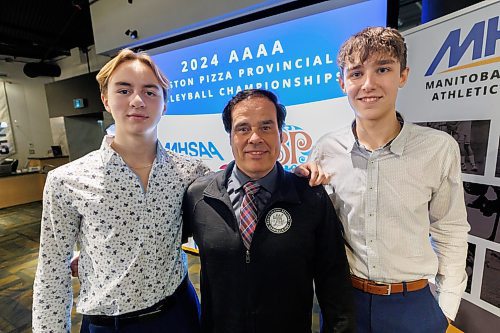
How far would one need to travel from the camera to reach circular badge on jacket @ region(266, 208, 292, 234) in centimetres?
99

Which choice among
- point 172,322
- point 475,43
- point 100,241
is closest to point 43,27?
point 100,241

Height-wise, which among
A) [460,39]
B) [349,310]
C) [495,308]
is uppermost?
[460,39]

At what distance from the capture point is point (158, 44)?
10.8ft

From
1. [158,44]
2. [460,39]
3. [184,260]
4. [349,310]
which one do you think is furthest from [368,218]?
[158,44]

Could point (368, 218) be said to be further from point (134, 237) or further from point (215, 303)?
point (134, 237)

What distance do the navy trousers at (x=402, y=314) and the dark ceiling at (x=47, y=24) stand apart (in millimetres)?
3530

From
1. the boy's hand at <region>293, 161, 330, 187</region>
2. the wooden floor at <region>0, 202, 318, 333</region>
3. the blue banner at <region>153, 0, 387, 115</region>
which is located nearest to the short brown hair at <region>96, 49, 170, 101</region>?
the boy's hand at <region>293, 161, 330, 187</region>

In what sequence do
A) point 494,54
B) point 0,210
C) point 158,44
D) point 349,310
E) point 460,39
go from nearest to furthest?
1. point 349,310
2. point 494,54
3. point 460,39
4. point 158,44
5. point 0,210

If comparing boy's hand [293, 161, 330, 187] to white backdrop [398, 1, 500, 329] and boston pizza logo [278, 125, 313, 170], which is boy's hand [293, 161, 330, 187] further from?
boston pizza logo [278, 125, 313, 170]

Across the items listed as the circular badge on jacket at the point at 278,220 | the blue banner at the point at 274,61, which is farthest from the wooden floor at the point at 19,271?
the blue banner at the point at 274,61

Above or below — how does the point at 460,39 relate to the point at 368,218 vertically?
above

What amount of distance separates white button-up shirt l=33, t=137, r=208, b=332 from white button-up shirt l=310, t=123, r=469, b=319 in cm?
87

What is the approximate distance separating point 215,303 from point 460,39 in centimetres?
180

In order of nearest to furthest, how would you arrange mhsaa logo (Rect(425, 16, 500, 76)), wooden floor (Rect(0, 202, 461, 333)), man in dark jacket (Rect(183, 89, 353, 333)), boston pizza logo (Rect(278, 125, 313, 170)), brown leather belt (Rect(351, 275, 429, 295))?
man in dark jacket (Rect(183, 89, 353, 333))
brown leather belt (Rect(351, 275, 429, 295))
mhsaa logo (Rect(425, 16, 500, 76))
boston pizza logo (Rect(278, 125, 313, 170))
wooden floor (Rect(0, 202, 461, 333))
